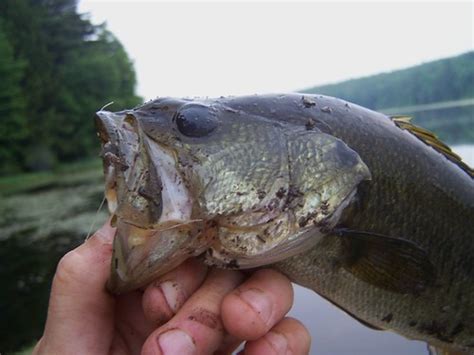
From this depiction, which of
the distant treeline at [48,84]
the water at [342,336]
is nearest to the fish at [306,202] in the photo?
the water at [342,336]

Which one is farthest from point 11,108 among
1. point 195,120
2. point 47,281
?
point 195,120

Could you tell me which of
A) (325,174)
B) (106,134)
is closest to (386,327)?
(325,174)

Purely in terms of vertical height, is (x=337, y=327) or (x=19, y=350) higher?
(x=337, y=327)

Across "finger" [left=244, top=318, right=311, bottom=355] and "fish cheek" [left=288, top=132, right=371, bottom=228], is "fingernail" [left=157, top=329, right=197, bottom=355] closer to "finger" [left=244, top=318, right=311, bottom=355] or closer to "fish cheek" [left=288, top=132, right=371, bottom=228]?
"finger" [left=244, top=318, right=311, bottom=355]

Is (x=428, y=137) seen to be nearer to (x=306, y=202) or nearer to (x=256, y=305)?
(x=306, y=202)

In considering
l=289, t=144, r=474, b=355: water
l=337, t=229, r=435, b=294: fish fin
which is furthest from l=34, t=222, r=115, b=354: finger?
l=289, t=144, r=474, b=355: water

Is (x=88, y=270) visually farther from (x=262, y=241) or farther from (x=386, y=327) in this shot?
(x=386, y=327)
